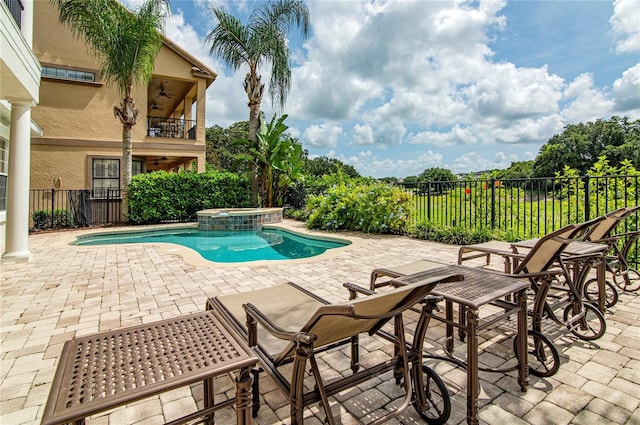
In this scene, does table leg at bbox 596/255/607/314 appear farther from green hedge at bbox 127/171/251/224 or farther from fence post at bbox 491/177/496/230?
green hedge at bbox 127/171/251/224

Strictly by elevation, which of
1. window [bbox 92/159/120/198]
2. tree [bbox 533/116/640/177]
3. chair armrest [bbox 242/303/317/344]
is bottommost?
chair armrest [bbox 242/303/317/344]

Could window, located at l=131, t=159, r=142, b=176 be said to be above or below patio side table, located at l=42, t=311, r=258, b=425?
above

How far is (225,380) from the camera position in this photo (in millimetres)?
2475

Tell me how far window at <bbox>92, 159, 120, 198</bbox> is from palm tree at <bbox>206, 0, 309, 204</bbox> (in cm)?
640

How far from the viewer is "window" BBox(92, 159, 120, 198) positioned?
1446cm

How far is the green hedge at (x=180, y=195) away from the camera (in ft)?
41.8

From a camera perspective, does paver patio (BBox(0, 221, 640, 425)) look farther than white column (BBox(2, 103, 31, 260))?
No

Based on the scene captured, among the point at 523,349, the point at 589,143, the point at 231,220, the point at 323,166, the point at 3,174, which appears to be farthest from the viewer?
the point at 323,166

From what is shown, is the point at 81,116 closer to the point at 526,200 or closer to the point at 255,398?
the point at 255,398

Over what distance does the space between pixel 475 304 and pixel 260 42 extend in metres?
14.3

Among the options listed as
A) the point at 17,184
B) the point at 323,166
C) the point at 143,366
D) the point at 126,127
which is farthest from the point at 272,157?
the point at 323,166

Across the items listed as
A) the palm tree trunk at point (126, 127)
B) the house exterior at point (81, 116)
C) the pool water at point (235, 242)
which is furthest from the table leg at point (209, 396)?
the house exterior at point (81, 116)

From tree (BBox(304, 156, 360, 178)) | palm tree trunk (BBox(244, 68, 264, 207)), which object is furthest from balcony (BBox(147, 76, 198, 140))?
tree (BBox(304, 156, 360, 178))

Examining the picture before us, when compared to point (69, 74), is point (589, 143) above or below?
above
